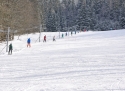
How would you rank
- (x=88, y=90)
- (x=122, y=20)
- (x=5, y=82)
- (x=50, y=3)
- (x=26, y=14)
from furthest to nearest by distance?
(x=50, y=3) → (x=122, y=20) → (x=26, y=14) → (x=5, y=82) → (x=88, y=90)

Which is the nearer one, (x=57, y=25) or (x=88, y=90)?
(x=88, y=90)

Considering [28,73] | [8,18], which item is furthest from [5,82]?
[8,18]

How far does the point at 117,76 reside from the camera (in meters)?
10.7

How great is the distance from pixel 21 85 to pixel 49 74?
7.64 feet

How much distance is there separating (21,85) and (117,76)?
394cm

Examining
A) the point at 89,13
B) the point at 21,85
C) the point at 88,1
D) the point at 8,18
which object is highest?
→ the point at 88,1

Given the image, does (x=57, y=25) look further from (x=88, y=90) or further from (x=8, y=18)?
(x=88, y=90)

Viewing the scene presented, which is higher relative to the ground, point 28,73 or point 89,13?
point 89,13

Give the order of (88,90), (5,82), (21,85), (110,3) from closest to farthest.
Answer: (88,90), (21,85), (5,82), (110,3)

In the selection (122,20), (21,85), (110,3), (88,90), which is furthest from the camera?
(110,3)

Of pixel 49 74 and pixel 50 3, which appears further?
pixel 50 3

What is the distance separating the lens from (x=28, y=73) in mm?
12070

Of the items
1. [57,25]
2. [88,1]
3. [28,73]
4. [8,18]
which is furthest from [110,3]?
[28,73]

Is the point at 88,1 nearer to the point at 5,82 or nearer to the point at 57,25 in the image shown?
the point at 57,25
